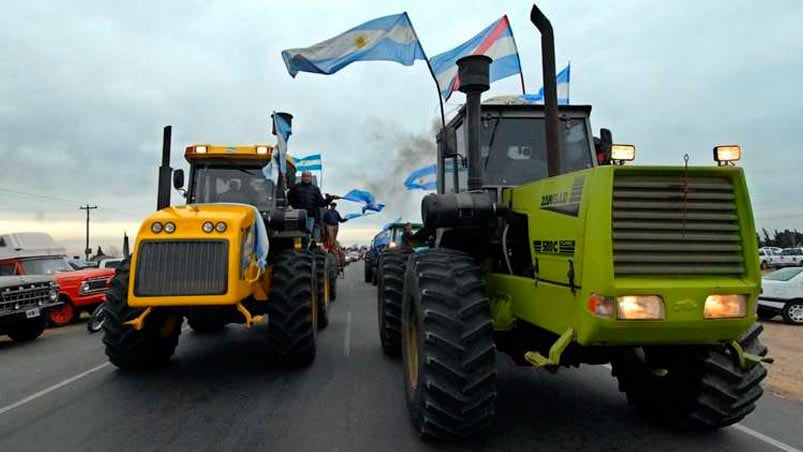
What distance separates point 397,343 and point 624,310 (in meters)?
4.86

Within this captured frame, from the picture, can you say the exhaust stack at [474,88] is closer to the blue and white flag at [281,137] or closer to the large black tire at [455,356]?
the large black tire at [455,356]

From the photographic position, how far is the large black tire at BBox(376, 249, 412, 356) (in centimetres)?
796

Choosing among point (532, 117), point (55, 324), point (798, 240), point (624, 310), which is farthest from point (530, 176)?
Answer: point (798, 240)

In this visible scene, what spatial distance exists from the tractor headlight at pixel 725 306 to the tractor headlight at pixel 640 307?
0.98 ft

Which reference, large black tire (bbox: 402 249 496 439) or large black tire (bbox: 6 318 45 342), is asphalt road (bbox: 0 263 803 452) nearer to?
large black tire (bbox: 402 249 496 439)

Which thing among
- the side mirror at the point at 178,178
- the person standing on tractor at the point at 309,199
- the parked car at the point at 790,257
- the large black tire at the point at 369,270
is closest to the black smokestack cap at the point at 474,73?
the side mirror at the point at 178,178

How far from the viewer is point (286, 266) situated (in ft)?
24.3

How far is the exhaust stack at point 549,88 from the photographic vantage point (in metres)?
4.78

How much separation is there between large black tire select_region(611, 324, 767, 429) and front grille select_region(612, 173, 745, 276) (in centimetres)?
84

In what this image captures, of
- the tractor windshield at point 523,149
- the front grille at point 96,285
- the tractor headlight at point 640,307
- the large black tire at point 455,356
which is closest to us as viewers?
the tractor headlight at point 640,307

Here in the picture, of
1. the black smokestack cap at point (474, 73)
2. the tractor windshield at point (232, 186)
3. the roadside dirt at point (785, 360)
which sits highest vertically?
the black smokestack cap at point (474, 73)

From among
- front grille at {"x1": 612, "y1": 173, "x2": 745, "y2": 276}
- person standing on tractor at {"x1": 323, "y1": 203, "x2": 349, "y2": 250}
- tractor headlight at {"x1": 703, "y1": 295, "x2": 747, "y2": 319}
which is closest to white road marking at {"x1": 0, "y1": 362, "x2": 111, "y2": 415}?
front grille at {"x1": 612, "y1": 173, "x2": 745, "y2": 276}

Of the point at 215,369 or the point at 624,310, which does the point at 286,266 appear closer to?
the point at 215,369

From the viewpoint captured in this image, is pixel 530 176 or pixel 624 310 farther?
pixel 530 176
